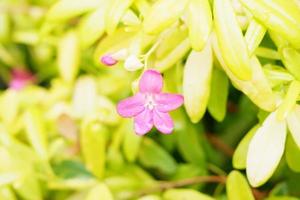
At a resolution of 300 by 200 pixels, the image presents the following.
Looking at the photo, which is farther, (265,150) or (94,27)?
(94,27)

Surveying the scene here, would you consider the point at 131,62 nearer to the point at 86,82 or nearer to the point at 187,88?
the point at 187,88

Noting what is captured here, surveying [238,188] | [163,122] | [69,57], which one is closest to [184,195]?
[238,188]

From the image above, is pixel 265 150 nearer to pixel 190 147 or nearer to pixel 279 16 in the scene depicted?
pixel 279 16

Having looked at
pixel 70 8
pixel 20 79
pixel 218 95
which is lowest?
pixel 20 79

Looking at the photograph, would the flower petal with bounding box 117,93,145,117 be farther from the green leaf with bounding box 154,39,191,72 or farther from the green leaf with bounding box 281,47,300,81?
the green leaf with bounding box 281,47,300,81

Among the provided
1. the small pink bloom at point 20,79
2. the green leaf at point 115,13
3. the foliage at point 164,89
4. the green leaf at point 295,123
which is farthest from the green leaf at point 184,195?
the small pink bloom at point 20,79

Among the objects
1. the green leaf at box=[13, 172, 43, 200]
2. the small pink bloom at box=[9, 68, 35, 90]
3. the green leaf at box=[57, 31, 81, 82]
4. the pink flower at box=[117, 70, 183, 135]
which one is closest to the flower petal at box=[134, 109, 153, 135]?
the pink flower at box=[117, 70, 183, 135]
